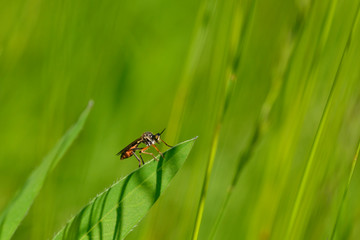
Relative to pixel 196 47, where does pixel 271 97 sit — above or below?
below

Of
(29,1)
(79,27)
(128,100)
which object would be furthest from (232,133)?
(29,1)

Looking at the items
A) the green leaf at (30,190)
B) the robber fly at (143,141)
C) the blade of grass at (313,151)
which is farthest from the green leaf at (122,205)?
the robber fly at (143,141)

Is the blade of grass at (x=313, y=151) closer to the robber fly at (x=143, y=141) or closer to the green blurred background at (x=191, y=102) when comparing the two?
the green blurred background at (x=191, y=102)

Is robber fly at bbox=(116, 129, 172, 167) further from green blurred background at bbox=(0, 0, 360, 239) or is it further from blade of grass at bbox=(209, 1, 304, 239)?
blade of grass at bbox=(209, 1, 304, 239)

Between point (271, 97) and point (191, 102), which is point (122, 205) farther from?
point (191, 102)

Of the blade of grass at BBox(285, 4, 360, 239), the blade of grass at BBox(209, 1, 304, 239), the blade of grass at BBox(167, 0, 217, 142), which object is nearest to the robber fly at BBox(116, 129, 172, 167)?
the blade of grass at BBox(167, 0, 217, 142)

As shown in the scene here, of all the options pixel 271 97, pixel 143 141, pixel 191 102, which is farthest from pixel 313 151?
pixel 191 102
